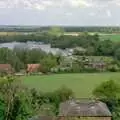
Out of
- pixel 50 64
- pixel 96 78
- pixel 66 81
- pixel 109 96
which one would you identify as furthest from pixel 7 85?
pixel 50 64

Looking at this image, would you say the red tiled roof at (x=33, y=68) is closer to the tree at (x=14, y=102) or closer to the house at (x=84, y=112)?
the tree at (x=14, y=102)

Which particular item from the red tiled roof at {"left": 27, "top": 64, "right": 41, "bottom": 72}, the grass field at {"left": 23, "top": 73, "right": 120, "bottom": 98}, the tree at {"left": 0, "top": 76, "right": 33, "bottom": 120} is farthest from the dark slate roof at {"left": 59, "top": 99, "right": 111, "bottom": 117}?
the red tiled roof at {"left": 27, "top": 64, "right": 41, "bottom": 72}

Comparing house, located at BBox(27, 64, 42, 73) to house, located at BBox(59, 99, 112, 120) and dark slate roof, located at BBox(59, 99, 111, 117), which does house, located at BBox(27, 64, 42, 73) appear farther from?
house, located at BBox(59, 99, 112, 120)

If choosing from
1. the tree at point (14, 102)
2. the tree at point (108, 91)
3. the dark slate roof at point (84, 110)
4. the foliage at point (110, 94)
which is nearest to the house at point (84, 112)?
the dark slate roof at point (84, 110)

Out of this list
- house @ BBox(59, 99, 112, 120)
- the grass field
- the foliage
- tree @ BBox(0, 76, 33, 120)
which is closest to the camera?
house @ BBox(59, 99, 112, 120)

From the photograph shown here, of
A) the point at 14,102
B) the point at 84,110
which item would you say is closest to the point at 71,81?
the point at 14,102

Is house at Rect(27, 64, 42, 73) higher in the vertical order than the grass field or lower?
higher
